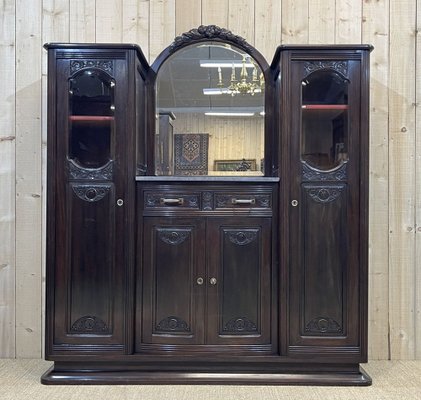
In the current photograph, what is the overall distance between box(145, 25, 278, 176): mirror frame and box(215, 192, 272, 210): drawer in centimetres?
30

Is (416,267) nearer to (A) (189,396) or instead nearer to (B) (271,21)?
(A) (189,396)

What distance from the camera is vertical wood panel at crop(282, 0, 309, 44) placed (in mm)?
2734

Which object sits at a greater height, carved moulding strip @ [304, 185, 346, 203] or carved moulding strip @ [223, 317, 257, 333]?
carved moulding strip @ [304, 185, 346, 203]

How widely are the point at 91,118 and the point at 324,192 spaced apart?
1.23m

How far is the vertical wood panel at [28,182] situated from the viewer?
2734mm

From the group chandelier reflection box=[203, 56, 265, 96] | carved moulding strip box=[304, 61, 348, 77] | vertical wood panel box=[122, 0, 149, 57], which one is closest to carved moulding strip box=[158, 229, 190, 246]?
chandelier reflection box=[203, 56, 265, 96]

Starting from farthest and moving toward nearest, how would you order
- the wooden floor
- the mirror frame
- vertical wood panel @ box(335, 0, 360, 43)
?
1. vertical wood panel @ box(335, 0, 360, 43)
2. the mirror frame
3. the wooden floor

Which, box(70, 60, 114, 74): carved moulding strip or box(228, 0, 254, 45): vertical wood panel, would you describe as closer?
box(70, 60, 114, 74): carved moulding strip

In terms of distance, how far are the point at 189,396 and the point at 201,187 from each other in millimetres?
1012

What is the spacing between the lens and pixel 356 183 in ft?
7.48

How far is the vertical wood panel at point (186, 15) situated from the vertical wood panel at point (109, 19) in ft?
1.13

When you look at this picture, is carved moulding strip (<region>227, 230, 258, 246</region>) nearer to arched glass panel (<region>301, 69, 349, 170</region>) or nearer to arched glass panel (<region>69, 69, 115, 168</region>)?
arched glass panel (<region>301, 69, 349, 170</region>)

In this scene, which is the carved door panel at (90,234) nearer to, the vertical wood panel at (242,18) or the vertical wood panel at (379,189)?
the vertical wood panel at (242,18)

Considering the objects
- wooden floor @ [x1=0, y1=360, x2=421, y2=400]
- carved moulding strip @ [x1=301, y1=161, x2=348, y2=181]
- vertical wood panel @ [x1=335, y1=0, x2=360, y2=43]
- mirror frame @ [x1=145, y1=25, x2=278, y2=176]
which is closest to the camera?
wooden floor @ [x1=0, y1=360, x2=421, y2=400]
